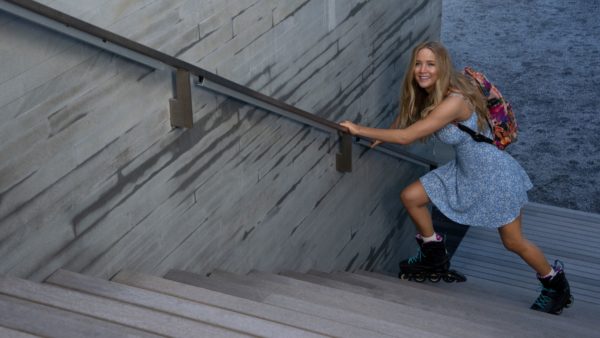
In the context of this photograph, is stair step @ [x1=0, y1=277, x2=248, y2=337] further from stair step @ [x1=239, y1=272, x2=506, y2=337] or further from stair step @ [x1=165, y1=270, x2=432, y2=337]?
stair step @ [x1=239, y1=272, x2=506, y2=337]

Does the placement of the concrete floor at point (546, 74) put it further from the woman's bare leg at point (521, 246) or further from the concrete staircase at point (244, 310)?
the concrete staircase at point (244, 310)

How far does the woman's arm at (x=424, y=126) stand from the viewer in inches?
149

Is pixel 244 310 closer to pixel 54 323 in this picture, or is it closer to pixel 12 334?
pixel 54 323

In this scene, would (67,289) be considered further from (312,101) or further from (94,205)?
(312,101)

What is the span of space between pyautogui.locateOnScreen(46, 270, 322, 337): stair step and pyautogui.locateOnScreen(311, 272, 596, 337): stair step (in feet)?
4.20

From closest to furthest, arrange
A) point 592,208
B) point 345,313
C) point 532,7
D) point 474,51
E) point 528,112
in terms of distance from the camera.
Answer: point 345,313
point 592,208
point 528,112
point 474,51
point 532,7

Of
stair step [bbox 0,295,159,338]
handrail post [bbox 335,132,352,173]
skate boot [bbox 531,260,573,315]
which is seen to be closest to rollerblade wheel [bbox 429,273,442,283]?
skate boot [bbox 531,260,573,315]

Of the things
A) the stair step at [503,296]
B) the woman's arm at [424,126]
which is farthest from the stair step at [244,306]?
the stair step at [503,296]

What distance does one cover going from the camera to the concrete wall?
8.04 feet

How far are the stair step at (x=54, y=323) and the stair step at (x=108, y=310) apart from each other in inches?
2.2

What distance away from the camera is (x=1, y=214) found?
93.8 inches

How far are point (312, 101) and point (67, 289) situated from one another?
184cm

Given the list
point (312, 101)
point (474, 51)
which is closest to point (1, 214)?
point (312, 101)

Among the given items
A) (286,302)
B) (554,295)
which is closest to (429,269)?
(554,295)
